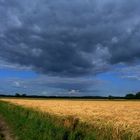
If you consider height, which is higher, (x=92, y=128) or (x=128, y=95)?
(x=128, y=95)

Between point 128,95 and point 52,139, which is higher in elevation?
point 128,95

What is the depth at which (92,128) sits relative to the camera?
717 inches

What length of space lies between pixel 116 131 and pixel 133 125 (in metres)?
Answer: 2.17

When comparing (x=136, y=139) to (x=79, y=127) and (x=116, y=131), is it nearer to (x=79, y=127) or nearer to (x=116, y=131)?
(x=116, y=131)

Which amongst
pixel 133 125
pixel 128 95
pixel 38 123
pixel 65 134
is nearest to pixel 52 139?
pixel 65 134

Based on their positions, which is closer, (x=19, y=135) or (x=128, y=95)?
(x=19, y=135)

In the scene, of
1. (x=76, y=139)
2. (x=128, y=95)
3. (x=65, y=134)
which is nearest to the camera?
(x=76, y=139)

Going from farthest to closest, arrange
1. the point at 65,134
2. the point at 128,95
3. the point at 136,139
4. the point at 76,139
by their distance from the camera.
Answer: the point at 128,95
the point at 65,134
the point at 76,139
the point at 136,139

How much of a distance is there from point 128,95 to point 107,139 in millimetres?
146406

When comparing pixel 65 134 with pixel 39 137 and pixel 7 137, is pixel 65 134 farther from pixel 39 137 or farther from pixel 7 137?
pixel 7 137

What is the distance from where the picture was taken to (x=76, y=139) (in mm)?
16141

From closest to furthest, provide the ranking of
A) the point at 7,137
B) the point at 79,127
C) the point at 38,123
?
the point at 79,127 < the point at 7,137 < the point at 38,123

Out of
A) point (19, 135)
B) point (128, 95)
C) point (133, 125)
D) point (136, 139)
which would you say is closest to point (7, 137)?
point (19, 135)

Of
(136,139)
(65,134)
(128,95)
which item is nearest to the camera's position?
(136,139)
